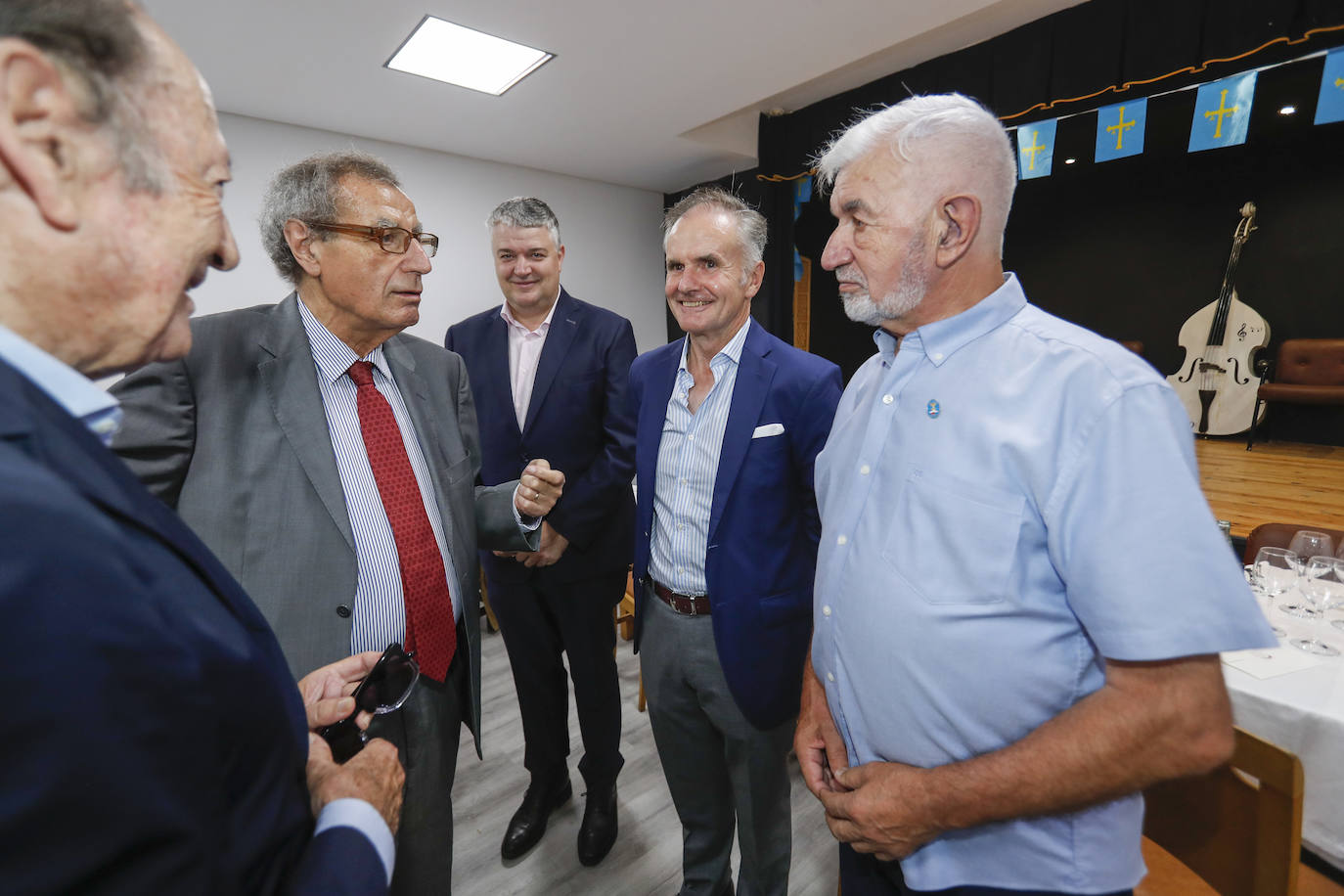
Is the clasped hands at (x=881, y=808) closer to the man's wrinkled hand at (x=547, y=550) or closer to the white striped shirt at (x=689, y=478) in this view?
the white striped shirt at (x=689, y=478)

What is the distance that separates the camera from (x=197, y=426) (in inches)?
44.4

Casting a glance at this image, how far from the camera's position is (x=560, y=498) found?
7.13ft

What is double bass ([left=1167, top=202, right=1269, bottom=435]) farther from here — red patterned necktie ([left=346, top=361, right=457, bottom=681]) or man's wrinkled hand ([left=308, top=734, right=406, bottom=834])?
man's wrinkled hand ([left=308, top=734, right=406, bottom=834])

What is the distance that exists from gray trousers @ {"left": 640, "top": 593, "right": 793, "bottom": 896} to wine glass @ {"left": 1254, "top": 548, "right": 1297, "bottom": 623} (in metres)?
1.74

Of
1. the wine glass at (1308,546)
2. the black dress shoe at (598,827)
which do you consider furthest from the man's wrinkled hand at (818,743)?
the wine glass at (1308,546)

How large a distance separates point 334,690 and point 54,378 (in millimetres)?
690

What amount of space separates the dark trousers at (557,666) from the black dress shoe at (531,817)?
59 millimetres

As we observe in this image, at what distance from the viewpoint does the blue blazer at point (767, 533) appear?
5.07 feet

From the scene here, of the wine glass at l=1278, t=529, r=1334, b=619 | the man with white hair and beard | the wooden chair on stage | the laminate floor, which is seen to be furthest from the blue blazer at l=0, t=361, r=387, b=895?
the wooden chair on stage

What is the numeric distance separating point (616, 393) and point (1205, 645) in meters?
1.92

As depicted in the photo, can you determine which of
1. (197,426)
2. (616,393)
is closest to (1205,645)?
(197,426)

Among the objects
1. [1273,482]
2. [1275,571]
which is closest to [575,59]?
[1275,571]

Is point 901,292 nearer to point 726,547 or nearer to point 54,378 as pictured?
point 726,547

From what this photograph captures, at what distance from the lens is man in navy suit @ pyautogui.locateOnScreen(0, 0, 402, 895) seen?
393 mm
